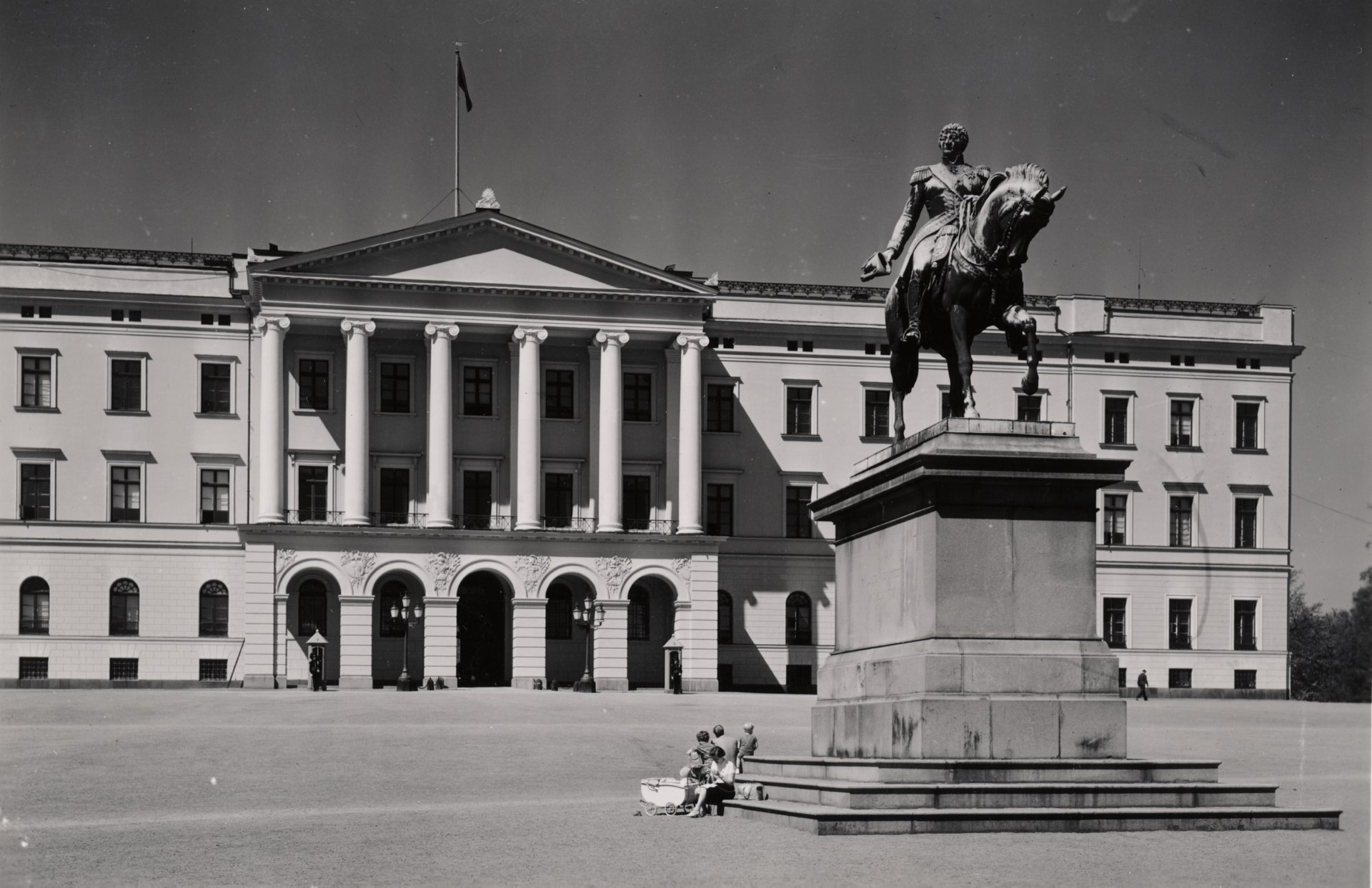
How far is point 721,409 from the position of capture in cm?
6875

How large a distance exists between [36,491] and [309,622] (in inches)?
431

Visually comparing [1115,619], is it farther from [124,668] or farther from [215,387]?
[124,668]

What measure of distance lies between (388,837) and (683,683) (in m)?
45.3

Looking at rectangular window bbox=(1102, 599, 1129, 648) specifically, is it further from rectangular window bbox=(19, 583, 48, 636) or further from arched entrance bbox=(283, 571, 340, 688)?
rectangular window bbox=(19, 583, 48, 636)

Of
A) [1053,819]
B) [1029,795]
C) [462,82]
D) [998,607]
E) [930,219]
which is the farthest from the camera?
[462,82]

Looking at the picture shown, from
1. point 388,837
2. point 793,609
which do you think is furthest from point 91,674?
point 388,837

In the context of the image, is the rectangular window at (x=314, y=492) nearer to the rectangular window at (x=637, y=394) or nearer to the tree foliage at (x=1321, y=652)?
the rectangular window at (x=637, y=394)

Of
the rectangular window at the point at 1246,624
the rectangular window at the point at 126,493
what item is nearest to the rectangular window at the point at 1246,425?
the rectangular window at the point at 1246,624

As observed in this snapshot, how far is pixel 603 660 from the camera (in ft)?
204

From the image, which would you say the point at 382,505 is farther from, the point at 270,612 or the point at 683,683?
the point at 683,683

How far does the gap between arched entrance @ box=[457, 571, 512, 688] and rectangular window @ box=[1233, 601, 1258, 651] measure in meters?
29.6

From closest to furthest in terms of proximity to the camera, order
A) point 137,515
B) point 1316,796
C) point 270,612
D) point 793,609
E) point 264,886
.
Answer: point 264,886 → point 1316,796 → point 270,612 → point 137,515 → point 793,609

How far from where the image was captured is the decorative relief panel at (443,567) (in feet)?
202

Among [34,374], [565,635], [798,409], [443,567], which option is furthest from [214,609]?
[798,409]
